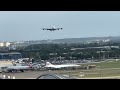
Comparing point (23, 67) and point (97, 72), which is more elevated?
point (23, 67)

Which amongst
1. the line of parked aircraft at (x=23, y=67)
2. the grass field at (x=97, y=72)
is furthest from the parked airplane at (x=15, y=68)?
the grass field at (x=97, y=72)

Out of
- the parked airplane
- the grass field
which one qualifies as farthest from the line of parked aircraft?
the grass field

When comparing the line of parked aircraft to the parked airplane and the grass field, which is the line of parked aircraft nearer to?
the parked airplane

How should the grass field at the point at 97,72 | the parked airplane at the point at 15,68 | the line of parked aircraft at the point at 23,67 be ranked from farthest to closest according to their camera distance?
the parked airplane at the point at 15,68 → the line of parked aircraft at the point at 23,67 → the grass field at the point at 97,72

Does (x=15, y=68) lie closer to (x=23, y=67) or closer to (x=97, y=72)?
(x=23, y=67)

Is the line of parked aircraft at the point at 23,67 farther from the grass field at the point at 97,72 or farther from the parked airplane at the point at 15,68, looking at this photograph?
the grass field at the point at 97,72

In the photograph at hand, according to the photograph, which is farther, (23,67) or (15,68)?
(23,67)

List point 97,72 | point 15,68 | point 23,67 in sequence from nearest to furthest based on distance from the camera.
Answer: point 97,72, point 15,68, point 23,67

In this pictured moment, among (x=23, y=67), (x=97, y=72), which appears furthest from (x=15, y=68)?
(x=97, y=72)
